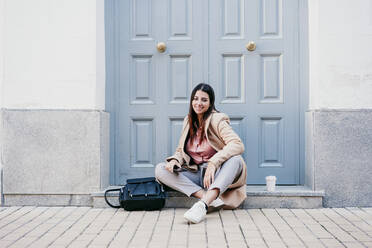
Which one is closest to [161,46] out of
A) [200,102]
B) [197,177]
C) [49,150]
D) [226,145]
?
[200,102]

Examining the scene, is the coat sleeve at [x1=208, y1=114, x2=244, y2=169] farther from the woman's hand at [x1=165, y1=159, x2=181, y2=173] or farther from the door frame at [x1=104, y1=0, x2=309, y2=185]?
the door frame at [x1=104, y1=0, x2=309, y2=185]

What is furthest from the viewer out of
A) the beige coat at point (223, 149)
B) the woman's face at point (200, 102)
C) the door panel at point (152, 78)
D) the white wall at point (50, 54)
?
the door panel at point (152, 78)

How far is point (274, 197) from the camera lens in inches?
166

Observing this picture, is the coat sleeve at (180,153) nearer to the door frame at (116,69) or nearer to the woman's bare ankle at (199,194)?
the woman's bare ankle at (199,194)

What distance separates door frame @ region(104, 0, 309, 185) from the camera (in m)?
4.57

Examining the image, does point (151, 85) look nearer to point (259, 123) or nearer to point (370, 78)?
point (259, 123)

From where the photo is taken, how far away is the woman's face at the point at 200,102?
13.7 feet

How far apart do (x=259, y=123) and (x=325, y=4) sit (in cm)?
134

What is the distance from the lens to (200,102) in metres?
4.16

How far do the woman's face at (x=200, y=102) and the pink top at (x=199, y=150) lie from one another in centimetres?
21

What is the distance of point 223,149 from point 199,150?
11.4 inches

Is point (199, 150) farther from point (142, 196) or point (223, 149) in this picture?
point (142, 196)

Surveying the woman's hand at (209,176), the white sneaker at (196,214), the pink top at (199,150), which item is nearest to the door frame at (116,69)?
the pink top at (199,150)

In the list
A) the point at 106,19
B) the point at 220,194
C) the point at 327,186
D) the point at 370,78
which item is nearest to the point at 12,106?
the point at 106,19
